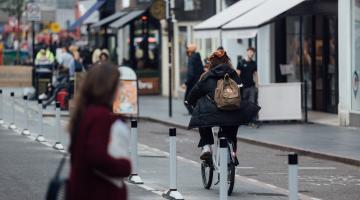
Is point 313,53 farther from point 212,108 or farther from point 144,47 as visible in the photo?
point 212,108

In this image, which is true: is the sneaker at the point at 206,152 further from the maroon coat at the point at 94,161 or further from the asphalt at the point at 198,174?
the maroon coat at the point at 94,161

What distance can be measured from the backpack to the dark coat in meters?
0.08

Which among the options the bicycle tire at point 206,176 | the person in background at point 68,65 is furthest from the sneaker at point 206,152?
the person in background at point 68,65

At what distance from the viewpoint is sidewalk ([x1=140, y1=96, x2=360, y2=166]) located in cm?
2036

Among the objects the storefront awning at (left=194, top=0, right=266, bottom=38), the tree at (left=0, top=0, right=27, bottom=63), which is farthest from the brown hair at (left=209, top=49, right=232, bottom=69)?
the tree at (left=0, top=0, right=27, bottom=63)

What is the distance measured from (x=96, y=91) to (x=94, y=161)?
421 millimetres

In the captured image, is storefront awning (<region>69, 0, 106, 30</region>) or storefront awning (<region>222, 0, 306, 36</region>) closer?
storefront awning (<region>222, 0, 306, 36</region>)

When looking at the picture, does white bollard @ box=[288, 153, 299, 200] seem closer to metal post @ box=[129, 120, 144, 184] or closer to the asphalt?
the asphalt

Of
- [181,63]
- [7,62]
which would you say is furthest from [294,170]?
[7,62]

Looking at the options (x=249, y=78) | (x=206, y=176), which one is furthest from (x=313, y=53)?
(x=206, y=176)

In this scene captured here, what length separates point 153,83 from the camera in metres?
44.4

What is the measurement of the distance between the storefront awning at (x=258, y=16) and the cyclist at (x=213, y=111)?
12.1 m

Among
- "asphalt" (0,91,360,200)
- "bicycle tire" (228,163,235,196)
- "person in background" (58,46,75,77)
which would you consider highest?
"person in background" (58,46,75,77)

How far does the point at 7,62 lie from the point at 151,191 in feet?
174
